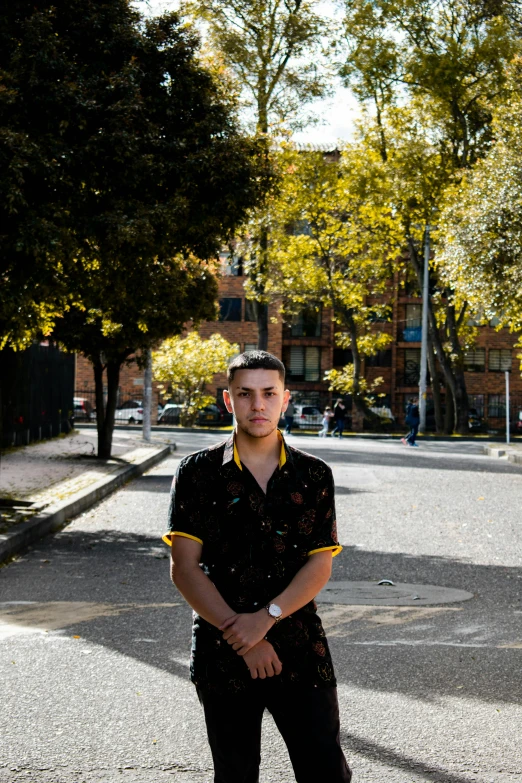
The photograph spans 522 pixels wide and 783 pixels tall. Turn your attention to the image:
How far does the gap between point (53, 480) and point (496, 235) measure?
44.2ft

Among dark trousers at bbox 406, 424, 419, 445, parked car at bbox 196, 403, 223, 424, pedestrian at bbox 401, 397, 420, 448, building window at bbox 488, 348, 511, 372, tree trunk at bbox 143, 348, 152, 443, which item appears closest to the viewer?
tree trunk at bbox 143, 348, 152, 443

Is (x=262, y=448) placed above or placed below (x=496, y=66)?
below

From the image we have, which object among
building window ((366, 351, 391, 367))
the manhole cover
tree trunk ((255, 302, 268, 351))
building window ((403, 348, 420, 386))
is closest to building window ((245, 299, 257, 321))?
building window ((366, 351, 391, 367))

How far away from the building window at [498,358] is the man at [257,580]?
7023 centimetres

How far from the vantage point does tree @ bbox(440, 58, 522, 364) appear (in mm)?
26531

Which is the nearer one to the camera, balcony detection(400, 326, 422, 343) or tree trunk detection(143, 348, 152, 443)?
tree trunk detection(143, 348, 152, 443)

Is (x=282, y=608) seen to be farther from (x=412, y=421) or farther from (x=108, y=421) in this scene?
(x=412, y=421)

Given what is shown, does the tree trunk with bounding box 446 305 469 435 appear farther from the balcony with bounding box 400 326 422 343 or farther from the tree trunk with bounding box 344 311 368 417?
the balcony with bounding box 400 326 422 343

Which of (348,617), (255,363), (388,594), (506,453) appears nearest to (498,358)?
(506,453)

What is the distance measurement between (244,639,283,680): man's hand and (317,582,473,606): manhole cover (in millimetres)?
5561

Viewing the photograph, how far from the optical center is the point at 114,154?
1299cm

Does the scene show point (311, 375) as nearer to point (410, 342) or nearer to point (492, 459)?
point (410, 342)

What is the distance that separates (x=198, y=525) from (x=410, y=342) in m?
68.5

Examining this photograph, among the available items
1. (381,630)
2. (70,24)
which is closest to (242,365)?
(381,630)
